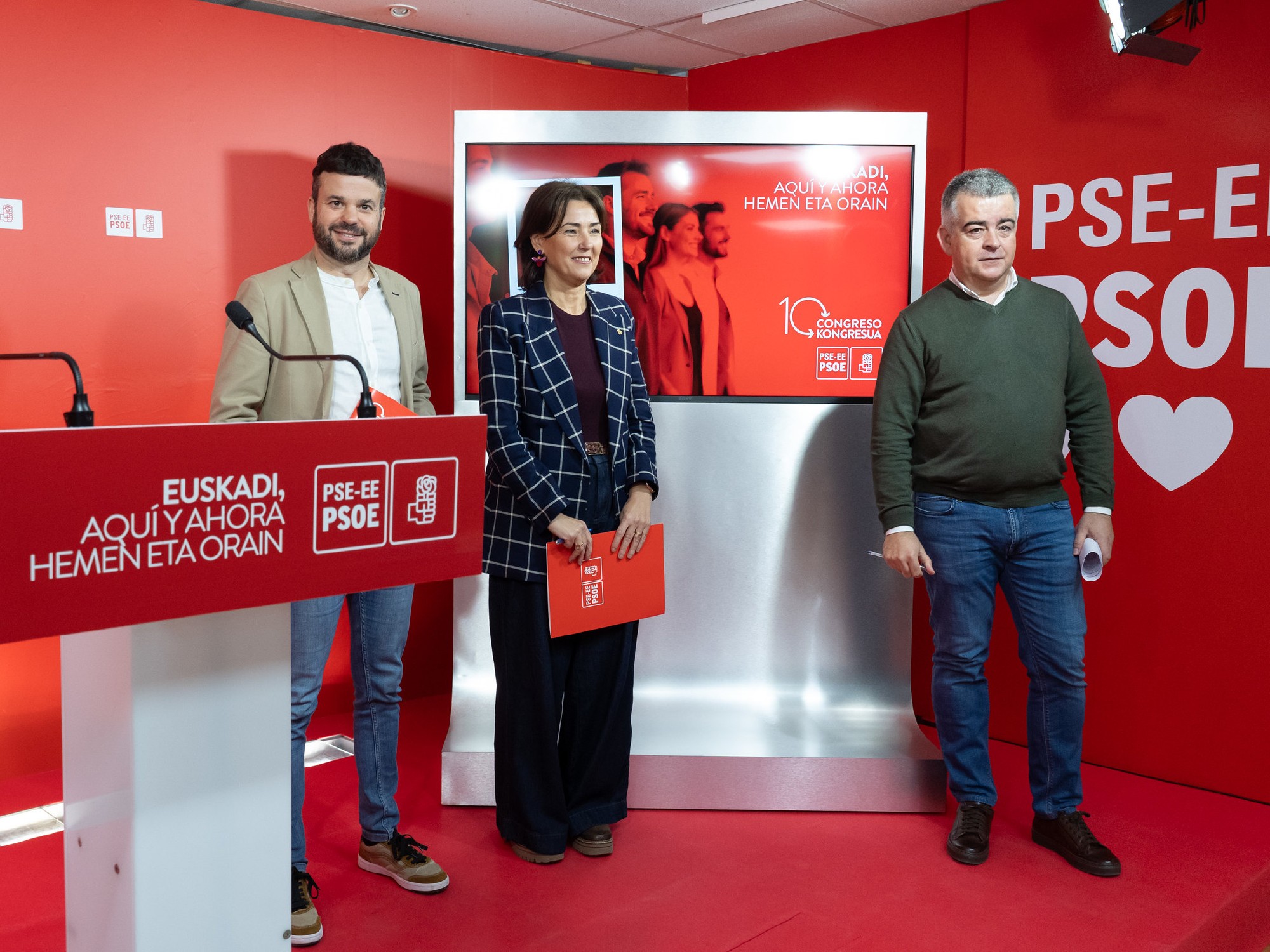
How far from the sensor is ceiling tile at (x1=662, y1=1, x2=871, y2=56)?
3518mm

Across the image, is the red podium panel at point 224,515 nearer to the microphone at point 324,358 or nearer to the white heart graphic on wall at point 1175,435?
the microphone at point 324,358

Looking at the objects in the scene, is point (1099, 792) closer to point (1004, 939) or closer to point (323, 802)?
point (1004, 939)

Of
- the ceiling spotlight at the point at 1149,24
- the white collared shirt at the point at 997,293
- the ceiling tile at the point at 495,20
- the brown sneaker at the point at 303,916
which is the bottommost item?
the brown sneaker at the point at 303,916

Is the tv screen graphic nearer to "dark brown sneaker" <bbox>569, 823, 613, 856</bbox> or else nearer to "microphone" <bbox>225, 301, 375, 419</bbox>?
"dark brown sneaker" <bbox>569, 823, 613, 856</bbox>

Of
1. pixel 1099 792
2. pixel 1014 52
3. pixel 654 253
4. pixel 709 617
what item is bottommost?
pixel 1099 792

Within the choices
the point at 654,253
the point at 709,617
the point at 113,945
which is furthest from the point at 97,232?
the point at 113,945

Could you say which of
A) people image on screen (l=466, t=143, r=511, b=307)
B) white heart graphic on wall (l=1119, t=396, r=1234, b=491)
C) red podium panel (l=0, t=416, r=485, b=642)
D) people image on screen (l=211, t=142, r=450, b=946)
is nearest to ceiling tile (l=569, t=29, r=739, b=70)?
people image on screen (l=466, t=143, r=511, b=307)

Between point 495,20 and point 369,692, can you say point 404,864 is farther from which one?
point 495,20

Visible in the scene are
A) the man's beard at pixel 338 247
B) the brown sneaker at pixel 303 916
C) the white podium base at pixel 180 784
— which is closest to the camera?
the white podium base at pixel 180 784

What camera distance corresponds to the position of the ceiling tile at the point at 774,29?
3518mm

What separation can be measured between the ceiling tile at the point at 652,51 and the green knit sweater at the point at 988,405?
1833 mm

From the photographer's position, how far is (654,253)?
10.2ft

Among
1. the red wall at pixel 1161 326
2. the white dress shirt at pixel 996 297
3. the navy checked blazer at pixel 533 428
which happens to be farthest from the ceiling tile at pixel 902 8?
the navy checked blazer at pixel 533 428

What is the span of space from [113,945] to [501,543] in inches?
50.3
